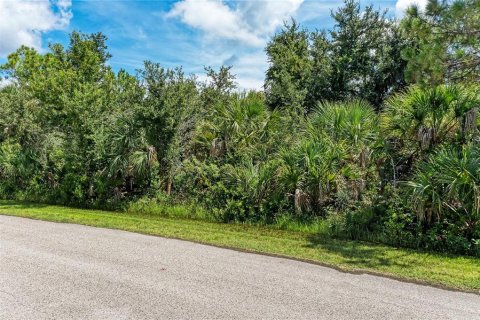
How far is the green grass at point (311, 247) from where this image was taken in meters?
5.66

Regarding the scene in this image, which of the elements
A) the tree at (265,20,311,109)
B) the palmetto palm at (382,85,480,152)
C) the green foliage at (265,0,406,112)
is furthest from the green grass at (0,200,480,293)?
the green foliage at (265,0,406,112)

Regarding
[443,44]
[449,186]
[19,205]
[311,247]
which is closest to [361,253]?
[311,247]

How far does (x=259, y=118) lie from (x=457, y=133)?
18.2 ft

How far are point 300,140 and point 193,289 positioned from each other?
235 inches

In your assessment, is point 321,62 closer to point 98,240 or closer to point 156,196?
point 156,196

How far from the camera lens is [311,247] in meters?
7.25

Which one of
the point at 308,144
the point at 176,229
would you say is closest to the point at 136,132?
the point at 176,229

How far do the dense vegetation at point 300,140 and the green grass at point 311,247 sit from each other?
714mm

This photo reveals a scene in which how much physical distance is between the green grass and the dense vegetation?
71cm

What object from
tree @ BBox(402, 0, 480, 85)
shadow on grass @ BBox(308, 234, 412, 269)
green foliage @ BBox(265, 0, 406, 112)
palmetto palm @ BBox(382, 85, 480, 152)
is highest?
green foliage @ BBox(265, 0, 406, 112)

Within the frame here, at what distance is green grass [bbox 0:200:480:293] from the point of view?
566 cm

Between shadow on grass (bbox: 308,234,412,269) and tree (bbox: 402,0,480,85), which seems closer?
shadow on grass (bbox: 308,234,412,269)

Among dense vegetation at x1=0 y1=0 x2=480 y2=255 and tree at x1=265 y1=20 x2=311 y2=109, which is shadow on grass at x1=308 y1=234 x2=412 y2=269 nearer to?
dense vegetation at x1=0 y1=0 x2=480 y2=255

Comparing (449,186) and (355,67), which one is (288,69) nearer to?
(355,67)
